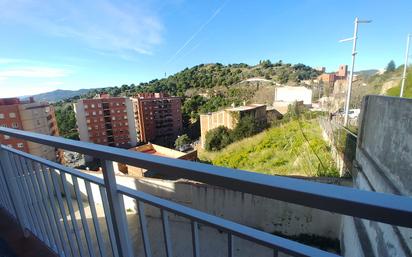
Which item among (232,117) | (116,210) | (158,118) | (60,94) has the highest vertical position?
(60,94)

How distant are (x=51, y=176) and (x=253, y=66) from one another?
52.8 meters

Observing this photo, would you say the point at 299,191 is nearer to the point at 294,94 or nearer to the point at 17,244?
the point at 17,244

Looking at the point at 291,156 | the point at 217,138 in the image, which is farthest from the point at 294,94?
the point at 291,156

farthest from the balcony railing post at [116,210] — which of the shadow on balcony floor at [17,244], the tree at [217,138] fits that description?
the tree at [217,138]

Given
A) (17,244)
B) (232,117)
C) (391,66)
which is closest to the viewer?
(17,244)

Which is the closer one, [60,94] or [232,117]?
[232,117]

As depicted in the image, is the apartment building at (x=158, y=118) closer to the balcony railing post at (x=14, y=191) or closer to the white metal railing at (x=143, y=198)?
the balcony railing post at (x=14, y=191)

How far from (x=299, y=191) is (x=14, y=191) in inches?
78.4

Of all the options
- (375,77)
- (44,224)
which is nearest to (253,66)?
(375,77)

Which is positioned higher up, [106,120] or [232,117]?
[232,117]

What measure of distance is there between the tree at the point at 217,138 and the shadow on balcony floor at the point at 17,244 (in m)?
17.9

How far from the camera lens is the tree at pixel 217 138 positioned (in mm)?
19406

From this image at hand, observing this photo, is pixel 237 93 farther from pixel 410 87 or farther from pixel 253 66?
pixel 410 87

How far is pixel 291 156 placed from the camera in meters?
9.37
